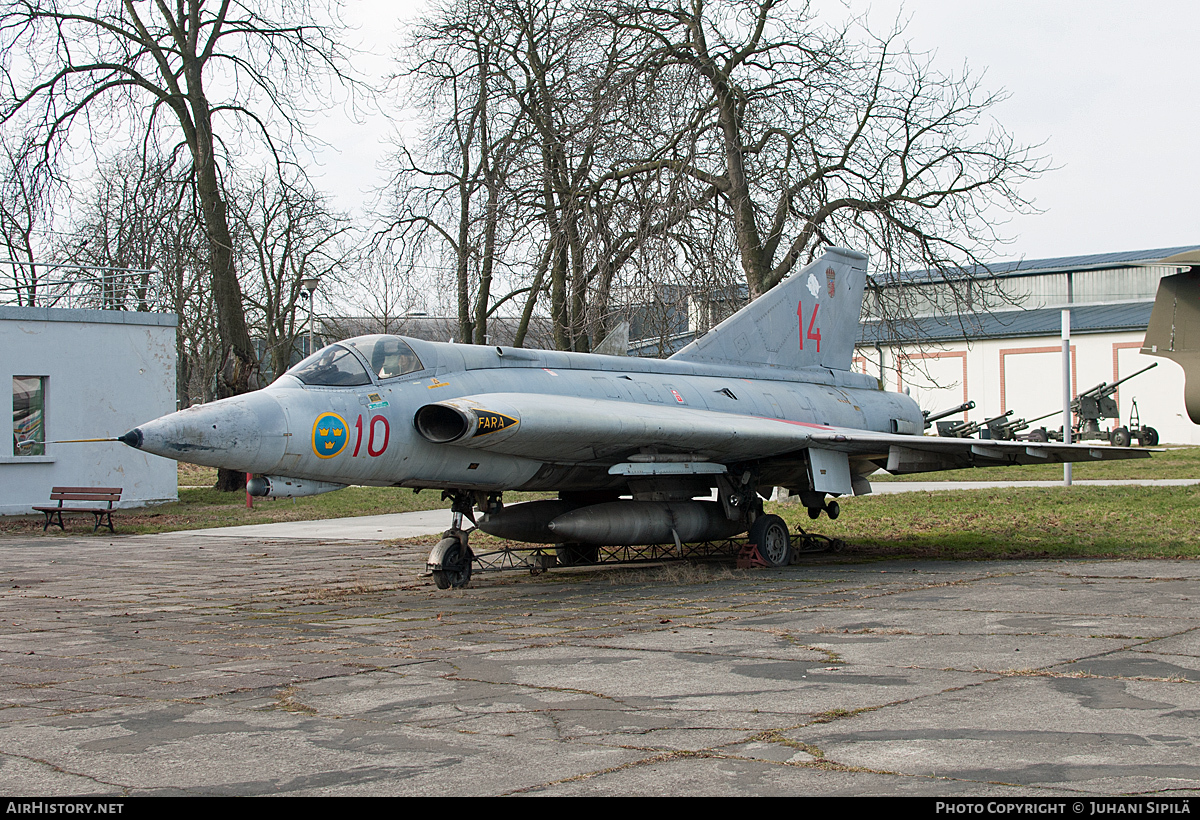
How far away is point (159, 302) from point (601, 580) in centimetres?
1594

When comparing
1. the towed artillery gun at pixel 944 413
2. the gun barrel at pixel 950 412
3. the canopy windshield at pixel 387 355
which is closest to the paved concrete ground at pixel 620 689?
the canopy windshield at pixel 387 355

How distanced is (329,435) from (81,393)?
14532 mm

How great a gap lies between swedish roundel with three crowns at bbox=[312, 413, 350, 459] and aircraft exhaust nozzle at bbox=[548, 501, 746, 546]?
242 cm

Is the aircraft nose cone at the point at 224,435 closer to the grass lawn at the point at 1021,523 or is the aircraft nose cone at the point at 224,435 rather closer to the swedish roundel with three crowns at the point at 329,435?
the swedish roundel with three crowns at the point at 329,435

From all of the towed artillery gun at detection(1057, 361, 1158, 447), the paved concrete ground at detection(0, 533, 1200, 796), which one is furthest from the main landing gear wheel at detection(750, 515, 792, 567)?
the towed artillery gun at detection(1057, 361, 1158, 447)

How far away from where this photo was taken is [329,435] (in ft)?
29.8

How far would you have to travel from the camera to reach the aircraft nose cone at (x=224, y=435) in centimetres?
824

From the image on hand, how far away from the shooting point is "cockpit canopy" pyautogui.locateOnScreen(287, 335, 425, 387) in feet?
31.0

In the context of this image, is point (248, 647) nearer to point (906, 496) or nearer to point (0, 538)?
point (0, 538)

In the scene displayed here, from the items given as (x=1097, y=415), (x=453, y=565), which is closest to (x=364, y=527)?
(x=453, y=565)

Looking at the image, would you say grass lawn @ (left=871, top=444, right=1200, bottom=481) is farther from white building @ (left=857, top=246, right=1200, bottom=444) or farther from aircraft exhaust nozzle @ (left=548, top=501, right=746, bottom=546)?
white building @ (left=857, top=246, right=1200, bottom=444)

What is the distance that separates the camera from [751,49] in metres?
16.5

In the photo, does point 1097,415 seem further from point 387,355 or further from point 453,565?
point 387,355

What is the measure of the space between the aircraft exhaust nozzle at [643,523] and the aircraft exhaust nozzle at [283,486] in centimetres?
238
